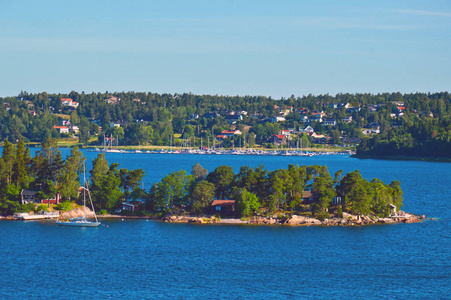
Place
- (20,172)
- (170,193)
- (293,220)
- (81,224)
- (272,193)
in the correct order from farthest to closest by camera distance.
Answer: (20,172), (170,193), (272,193), (293,220), (81,224)

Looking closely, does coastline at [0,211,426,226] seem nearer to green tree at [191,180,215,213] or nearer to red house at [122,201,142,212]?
green tree at [191,180,215,213]

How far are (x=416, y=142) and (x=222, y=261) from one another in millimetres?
139278

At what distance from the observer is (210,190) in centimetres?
6575

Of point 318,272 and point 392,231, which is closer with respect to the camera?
point 318,272

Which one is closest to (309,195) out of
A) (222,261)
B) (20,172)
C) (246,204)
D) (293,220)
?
(293,220)

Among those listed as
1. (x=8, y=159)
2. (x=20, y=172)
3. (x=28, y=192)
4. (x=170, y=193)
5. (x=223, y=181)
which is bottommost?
(x=28, y=192)

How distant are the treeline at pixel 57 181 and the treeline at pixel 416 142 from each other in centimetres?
11808

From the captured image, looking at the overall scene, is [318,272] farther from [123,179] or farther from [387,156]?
[387,156]

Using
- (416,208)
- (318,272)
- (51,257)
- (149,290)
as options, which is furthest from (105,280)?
(416,208)

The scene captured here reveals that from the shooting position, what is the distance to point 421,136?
182 m

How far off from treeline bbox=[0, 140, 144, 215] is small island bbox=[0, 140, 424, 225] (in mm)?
99

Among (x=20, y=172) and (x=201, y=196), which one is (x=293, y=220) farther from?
(x=20, y=172)

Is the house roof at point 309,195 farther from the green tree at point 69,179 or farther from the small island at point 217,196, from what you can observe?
the green tree at point 69,179

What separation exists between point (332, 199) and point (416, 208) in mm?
16799
